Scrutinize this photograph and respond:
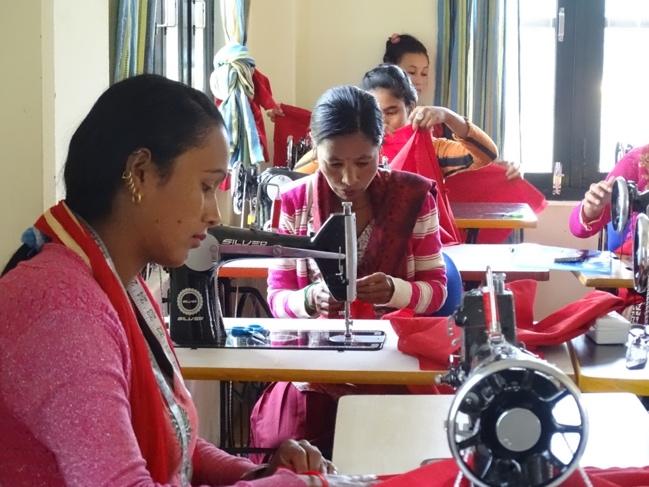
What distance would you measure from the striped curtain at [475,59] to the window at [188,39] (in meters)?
1.34

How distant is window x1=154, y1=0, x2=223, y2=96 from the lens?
11.1ft

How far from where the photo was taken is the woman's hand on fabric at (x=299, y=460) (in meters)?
1.35

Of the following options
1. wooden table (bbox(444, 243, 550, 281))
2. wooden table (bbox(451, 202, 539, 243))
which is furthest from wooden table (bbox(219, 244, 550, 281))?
wooden table (bbox(451, 202, 539, 243))

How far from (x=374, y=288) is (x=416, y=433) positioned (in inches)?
25.5

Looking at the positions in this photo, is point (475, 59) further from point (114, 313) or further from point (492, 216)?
point (114, 313)

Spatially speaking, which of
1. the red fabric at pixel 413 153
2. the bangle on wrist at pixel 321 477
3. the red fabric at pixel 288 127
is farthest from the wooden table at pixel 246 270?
the red fabric at pixel 288 127

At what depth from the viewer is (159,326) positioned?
136cm

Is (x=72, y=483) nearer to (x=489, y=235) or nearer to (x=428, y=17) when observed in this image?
(x=489, y=235)

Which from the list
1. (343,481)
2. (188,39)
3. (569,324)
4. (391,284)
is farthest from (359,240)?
(188,39)

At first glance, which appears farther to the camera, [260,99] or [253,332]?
[260,99]

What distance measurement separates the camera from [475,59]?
16.7 ft

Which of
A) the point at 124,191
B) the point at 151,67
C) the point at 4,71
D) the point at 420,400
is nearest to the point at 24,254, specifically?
the point at 124,191

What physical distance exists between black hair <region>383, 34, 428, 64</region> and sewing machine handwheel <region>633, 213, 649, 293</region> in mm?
3325

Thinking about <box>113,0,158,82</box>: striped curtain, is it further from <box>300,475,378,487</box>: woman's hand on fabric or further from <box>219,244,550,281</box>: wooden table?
<box>300,475,378,487</box>: woman's hand on fabric
